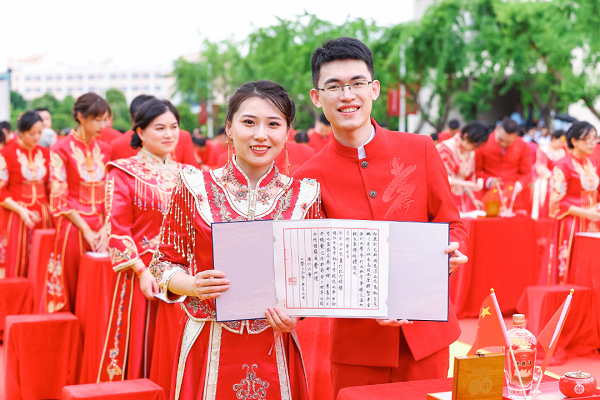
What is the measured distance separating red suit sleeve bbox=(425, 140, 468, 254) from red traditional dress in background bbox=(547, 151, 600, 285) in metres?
3.11

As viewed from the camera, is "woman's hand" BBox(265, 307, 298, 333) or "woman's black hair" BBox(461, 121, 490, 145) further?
"woman's black hair" BBox(461, 121, 490, 145)

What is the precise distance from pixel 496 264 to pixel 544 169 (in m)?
2.08

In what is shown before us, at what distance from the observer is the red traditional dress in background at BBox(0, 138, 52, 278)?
16.7 ft

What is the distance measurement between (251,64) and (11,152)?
571 inches

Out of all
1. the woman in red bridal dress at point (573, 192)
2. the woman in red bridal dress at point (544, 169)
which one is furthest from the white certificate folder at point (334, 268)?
the woman in red bridal dress at point (544, 169)

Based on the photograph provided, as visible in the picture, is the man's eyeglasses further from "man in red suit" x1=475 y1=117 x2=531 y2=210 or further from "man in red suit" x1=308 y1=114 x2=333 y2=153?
"man in red suit" x1=308 y1=114 x2=333 y2=153

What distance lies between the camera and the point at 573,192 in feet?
15.2

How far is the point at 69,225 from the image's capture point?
370 cm

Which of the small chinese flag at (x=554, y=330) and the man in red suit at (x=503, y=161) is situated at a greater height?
the man in red suit at (x=503, y=161)

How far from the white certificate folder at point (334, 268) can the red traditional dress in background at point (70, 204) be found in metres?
2.41

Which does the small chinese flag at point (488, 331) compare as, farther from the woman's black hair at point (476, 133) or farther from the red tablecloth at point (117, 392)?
the woman's black hair at point (476, 133)

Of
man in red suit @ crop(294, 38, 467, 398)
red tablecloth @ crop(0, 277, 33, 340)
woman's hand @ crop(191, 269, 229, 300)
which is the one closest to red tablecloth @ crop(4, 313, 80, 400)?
red tablecloth @ crop(0, 277, 33, 340)

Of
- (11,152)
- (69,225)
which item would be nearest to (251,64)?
(11,152)

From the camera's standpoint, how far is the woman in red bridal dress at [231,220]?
5.53 ft
